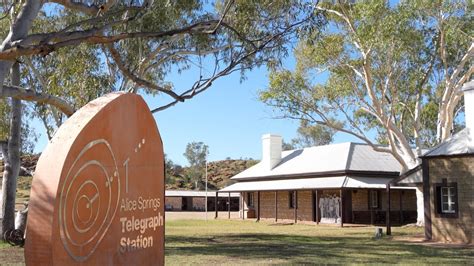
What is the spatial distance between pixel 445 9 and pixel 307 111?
8.37 meters

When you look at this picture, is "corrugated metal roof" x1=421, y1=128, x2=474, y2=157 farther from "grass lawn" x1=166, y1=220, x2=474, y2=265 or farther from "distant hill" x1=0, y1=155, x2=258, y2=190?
"distant hill" x1=0, y1=155, x2=258, y2=190

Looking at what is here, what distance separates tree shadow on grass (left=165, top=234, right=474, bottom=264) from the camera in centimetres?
1477

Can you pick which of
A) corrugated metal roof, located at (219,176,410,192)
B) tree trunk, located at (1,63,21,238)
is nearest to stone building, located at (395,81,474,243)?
corrugated metal roof, located at (219,176,410,192)

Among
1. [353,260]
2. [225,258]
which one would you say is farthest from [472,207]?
[225,258]

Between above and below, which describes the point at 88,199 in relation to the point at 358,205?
above

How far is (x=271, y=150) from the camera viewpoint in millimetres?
42188

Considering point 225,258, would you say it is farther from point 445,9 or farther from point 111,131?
point 445,9

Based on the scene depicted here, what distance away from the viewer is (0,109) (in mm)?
27109

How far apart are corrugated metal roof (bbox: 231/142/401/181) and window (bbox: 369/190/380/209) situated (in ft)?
4.41

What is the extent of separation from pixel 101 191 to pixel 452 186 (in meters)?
16.2

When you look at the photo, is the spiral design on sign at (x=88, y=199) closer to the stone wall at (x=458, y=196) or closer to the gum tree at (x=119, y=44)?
the gum tree at (x=119, y=44)

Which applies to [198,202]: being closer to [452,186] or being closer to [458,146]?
[452,186]

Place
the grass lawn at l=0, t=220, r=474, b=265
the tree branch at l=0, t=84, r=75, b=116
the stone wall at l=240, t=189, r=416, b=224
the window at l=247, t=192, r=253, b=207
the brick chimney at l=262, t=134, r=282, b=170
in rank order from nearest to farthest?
the tree branch at l=0, t=84, r=75, b=116 < the grass lawn at l=0, t=220, r=474, b=265 < the stone wall at l=240, t=189, r=416, b=224 < the brick chimney at l=262, t=134, r=282, b=170 < the window at l=247, t=192, r=253, b=207

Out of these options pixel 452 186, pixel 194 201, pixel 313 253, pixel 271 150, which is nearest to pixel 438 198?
pixel 452 186
